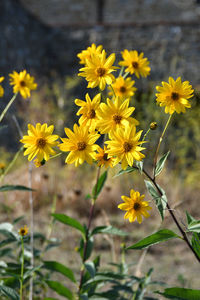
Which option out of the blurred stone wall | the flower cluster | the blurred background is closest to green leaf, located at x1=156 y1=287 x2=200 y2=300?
the flower cluster

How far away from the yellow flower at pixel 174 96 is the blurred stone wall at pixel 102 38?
7196 millimetres

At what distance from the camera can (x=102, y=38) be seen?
8.87 meters

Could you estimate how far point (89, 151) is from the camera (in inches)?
41.7

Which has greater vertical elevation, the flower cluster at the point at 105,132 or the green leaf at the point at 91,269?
the flower cluster at the point at 105,132

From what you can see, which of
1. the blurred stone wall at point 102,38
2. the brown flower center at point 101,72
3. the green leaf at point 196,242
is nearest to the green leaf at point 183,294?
the green leaf at point 196,242

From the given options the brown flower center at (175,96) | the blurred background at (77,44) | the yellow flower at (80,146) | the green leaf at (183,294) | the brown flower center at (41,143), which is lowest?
the green leaf at (183,294)

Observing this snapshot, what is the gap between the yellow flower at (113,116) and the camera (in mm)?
1045

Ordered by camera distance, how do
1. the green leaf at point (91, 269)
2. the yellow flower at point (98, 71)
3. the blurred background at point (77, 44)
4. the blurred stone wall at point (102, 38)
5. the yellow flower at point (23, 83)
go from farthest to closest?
the blurred stone wall at point (102, 38)
the blurred background at point (77, 44)
the yellow flower at point (23, 83)
the green leaf at point (91, 269)
the yellow flower at point (98, 71)

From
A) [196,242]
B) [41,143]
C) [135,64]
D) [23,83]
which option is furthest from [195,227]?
[23,83]

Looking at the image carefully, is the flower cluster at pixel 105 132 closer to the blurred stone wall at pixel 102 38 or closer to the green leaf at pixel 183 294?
the green leaf at pixel 183 294

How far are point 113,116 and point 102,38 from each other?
817 cm

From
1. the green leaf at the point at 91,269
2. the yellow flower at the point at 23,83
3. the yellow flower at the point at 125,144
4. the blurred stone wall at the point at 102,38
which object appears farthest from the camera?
the blurred stone wall at the point at 102,38

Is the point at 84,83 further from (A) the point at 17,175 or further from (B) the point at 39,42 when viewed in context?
(A) the point at 17,175

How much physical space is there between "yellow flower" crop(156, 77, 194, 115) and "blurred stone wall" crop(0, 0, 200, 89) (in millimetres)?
7196
